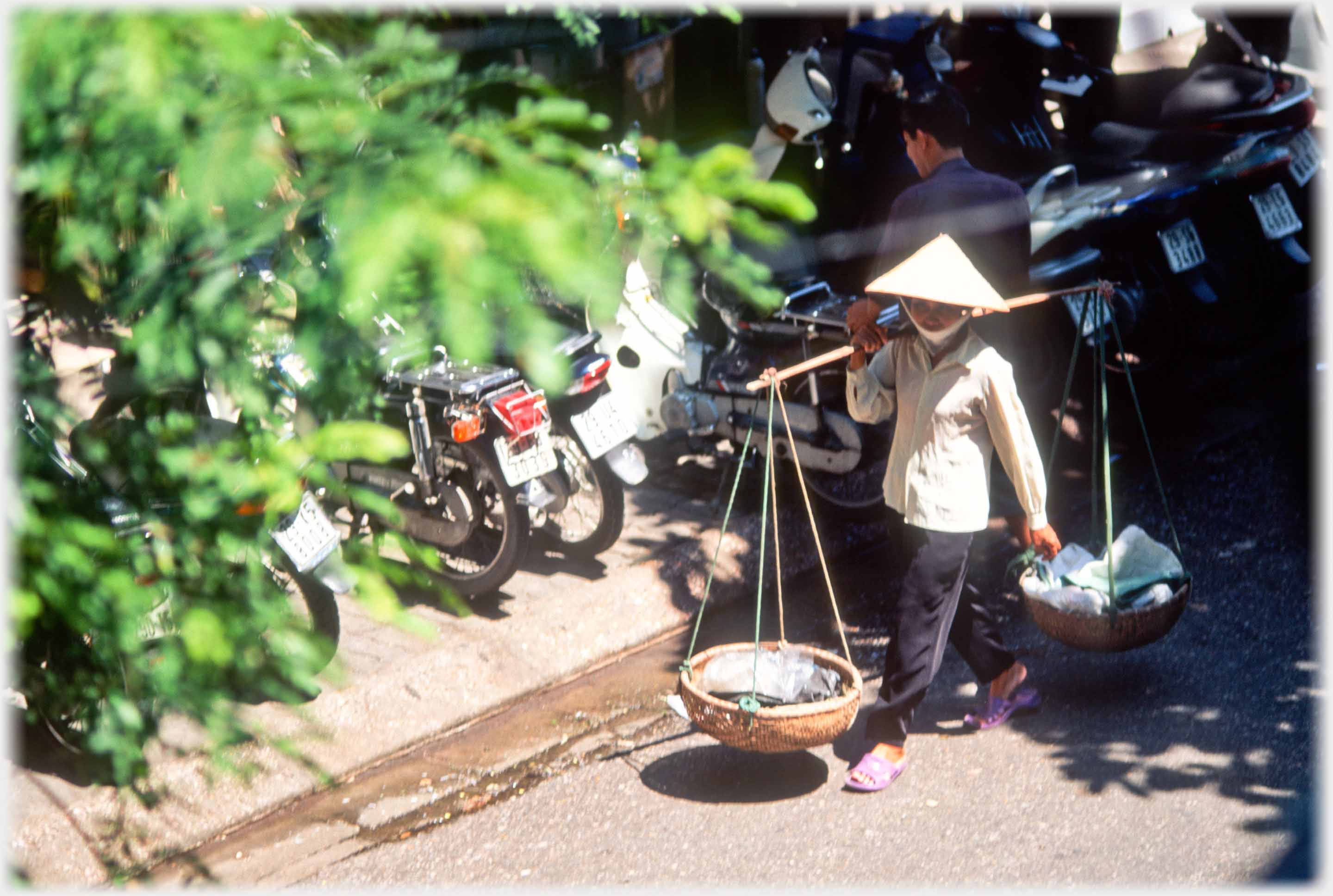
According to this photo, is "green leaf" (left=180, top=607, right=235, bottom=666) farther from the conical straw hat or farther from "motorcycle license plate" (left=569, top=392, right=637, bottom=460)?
"motorcycle license plate" (left=569, top=392, right=637, bottom=460)

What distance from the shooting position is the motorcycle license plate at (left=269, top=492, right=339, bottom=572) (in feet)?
13.7

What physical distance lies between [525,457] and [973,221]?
1.93 metres

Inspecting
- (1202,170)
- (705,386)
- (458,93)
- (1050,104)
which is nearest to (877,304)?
(705,386)

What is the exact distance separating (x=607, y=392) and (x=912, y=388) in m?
1.81

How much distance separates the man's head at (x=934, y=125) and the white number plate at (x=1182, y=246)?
2.71 meters

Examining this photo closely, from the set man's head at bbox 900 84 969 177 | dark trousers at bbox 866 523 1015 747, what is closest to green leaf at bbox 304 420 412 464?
dark trousers at bbox 866 523 1015 747

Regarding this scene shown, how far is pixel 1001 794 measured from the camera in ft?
14.0

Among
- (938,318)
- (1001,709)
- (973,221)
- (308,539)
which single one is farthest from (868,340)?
(308,539)

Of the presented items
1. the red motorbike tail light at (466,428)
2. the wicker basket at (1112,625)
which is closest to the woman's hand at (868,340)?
the wicker basket at (1112,625)

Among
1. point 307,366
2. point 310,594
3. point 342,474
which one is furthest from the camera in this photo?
point 342,474

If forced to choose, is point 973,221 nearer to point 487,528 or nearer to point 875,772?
point 875,772

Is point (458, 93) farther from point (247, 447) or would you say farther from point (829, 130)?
point (829, 130)

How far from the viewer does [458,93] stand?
2061 millimetres

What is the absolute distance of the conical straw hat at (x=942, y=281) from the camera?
4035mm
